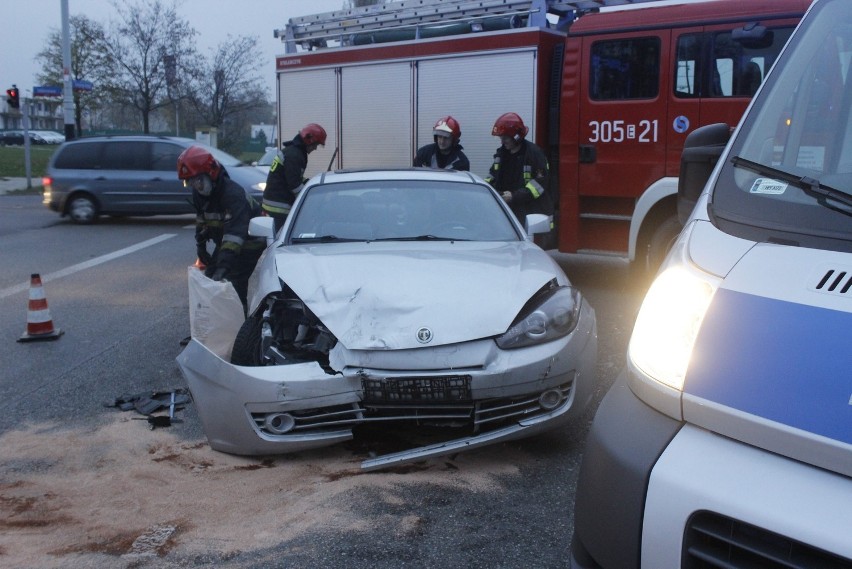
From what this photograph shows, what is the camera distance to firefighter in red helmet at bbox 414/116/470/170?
8.99 meters

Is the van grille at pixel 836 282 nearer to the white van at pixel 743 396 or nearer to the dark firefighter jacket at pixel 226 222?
the white van at pixel 743 396

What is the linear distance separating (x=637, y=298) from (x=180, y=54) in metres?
33.7

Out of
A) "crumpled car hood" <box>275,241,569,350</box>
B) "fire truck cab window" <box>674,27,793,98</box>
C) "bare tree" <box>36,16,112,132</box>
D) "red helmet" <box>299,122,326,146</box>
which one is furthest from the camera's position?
"bare tree" <box>36,16,112,132</box>

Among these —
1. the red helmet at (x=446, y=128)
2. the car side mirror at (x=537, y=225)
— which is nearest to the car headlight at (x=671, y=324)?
the car side mirror at (x=537, y=225)

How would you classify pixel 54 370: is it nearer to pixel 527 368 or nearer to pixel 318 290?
pixel 318 290

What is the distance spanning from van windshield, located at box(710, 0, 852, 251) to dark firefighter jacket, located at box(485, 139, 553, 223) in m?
5.02

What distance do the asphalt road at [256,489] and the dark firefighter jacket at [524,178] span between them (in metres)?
1.62

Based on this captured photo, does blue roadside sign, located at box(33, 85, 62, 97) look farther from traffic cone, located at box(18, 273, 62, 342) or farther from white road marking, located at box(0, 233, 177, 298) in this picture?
traffic cone, located at box(18, 273, 62, 342)

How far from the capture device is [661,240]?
26.8ft

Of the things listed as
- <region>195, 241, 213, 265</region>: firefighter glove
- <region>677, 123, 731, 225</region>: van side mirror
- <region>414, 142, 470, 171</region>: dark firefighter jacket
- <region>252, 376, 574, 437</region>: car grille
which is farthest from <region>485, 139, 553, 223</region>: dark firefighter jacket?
<region>677, 123, 731, 225</region>: van side mirror

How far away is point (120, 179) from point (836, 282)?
16.7 meters

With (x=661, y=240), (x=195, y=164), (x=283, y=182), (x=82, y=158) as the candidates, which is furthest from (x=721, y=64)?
(x=82, y=158)

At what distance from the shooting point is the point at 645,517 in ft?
7.29

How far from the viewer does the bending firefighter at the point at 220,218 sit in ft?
21.2
